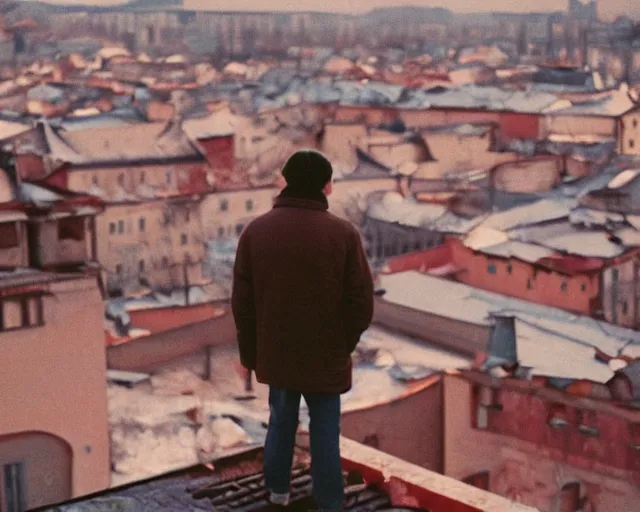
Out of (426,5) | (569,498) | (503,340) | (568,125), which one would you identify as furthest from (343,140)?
(569,498)

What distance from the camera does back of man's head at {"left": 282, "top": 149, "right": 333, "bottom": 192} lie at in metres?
3.09

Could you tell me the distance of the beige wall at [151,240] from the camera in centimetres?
477

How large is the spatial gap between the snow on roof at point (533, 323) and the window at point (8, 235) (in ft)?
6.33

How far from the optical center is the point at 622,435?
5.10 metres

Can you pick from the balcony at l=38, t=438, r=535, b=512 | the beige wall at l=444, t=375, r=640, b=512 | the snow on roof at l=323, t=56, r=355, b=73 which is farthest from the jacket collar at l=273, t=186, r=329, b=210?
the beige wall at l=444, t=375, r=640, b=512

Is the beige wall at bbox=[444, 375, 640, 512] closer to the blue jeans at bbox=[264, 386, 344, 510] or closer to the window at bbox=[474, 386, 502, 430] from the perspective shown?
the window at bbox=[474, 386, 502, 430]

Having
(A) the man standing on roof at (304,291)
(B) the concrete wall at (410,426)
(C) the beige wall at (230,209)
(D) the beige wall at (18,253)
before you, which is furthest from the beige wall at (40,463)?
(A) the man standing on roof at (304,291)

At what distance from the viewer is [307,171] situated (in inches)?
122

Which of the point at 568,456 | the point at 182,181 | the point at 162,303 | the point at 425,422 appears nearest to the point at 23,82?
the point at 182,181

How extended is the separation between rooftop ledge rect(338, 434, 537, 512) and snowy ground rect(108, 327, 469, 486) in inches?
45.1

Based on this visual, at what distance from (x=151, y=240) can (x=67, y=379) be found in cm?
77

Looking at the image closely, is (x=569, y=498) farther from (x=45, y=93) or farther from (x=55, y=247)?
(x=45, y=93)

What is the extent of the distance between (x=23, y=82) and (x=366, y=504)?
2363 millimetres

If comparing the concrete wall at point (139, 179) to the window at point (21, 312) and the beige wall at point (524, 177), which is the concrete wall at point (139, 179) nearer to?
the window at point (21, 312)
